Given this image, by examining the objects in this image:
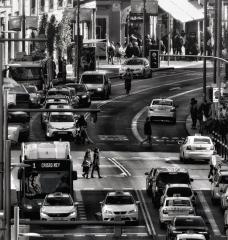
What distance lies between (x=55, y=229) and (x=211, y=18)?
Answer: 9106cm

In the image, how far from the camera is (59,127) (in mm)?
82188

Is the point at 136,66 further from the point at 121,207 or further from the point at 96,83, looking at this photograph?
the point at 121,207

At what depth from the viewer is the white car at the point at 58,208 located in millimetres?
55625

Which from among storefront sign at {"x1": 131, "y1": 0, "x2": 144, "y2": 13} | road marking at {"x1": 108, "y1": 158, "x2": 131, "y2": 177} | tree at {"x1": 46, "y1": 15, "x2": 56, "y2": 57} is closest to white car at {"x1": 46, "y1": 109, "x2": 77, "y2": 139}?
road marking at {"x1": 108, "y1": 158, "x2": 131, "y2": 177}

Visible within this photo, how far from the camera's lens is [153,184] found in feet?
205

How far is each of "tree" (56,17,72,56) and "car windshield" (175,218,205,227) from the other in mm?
68786

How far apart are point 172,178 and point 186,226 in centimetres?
1228

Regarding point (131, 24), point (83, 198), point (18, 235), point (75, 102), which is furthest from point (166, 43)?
point (18, 235)

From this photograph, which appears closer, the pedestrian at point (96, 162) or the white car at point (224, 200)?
the white car at point (224, 200)

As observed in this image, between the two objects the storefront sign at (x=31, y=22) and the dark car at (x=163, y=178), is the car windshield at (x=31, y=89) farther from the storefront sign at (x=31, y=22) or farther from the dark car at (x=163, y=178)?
the dark car at (x=163, y=178)

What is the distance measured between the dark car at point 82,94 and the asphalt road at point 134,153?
56.4 inches

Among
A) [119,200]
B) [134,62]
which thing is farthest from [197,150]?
[134,62]

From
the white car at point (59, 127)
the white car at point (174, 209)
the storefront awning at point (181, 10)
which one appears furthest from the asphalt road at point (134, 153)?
the storefront awning at point (181, 10)

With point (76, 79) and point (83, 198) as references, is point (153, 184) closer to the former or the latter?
point (83, 198)
